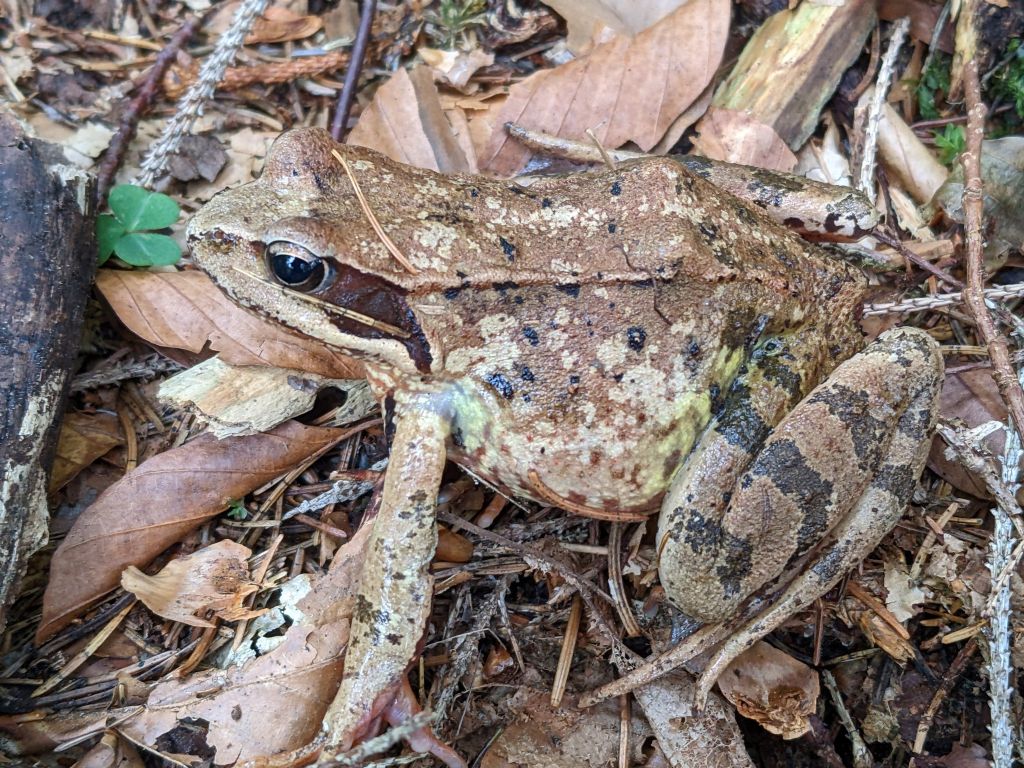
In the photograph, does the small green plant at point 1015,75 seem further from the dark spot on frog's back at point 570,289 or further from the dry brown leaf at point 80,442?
the dry brown leaf at point 80,442

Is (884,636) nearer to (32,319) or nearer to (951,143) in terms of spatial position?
(951,143)

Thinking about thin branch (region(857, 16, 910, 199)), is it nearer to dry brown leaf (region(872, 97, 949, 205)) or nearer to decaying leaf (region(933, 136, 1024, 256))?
dry brown leaf (region(872, 97, 949, 205))

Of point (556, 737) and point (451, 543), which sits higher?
point (451, 543)

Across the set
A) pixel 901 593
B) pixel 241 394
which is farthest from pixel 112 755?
pixel 901 593

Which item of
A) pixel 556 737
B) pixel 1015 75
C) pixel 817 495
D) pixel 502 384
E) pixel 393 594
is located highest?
pixel 1015 75

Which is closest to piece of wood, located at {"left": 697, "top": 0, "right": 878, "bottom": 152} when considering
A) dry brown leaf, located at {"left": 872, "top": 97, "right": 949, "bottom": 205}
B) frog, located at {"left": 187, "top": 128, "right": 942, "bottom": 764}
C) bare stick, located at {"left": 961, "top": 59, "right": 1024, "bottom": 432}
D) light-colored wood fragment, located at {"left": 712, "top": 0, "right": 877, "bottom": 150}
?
light-colored wood fragment, located at {"left": 712, "top": 0, "right": 877, "bottom": 150}

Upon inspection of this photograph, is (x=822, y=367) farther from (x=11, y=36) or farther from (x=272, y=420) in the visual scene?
(x=11, y=36)

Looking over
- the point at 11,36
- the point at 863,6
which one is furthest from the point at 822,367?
the point at 11,36
